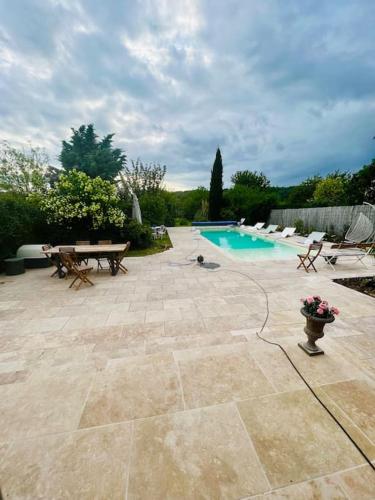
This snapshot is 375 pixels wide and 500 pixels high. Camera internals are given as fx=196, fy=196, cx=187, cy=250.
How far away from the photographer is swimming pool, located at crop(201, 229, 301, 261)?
786cm

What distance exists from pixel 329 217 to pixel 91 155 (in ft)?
→ 49.4

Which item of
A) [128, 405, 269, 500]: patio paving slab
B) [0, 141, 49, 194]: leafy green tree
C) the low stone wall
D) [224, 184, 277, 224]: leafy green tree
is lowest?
[128, 405, 269, 500]: patio paving slab

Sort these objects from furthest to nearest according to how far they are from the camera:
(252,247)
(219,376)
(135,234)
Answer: (252,247) → (135,234) → (219,376)

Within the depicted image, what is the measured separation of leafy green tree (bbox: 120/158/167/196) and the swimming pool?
5.88 meters

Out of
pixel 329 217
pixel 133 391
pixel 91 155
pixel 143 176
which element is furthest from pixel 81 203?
pixel 329 217

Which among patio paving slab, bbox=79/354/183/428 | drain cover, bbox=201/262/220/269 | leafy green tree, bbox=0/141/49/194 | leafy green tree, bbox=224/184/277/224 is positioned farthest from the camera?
leafy green tree, bbox=224/184/277/224

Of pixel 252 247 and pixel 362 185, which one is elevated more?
pixel 362 185

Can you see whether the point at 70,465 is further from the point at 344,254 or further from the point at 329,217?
the point at 329,217

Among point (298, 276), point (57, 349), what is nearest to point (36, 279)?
point (57, 349)

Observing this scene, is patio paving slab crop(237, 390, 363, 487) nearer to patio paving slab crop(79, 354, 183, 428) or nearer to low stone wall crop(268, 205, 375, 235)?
patio paving slab crop(79, 354, 183, 428)

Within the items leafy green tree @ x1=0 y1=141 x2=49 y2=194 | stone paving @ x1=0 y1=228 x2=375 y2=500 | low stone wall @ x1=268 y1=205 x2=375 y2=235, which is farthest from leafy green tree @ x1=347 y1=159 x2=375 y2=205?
leafy green tree @ x1=0 y1=141 x2=49 y2=194

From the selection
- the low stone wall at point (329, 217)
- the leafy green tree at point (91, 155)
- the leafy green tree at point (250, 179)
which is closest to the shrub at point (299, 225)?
the low stone wall at point (329, 217)

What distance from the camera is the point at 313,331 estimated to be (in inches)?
86.6

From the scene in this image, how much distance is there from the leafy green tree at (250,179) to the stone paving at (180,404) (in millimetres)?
33156
